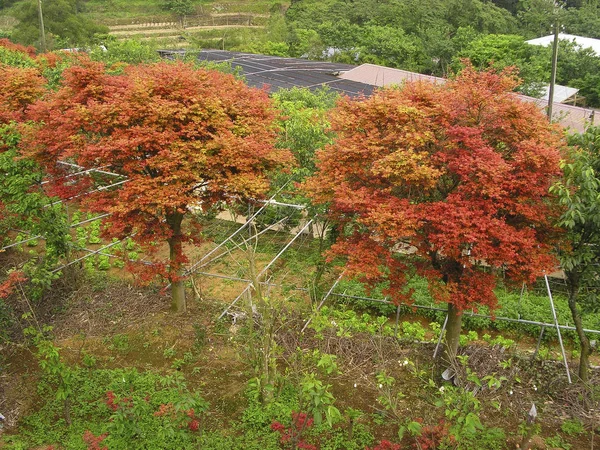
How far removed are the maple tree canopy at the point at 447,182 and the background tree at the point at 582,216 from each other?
0.88ft

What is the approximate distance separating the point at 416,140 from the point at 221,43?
36.5 m

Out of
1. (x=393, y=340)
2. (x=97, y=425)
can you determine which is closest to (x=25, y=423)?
(x=97, y=425)

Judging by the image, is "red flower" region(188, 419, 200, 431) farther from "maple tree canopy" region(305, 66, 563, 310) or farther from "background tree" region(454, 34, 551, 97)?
"background tree" region(454, 34, 551, 97)

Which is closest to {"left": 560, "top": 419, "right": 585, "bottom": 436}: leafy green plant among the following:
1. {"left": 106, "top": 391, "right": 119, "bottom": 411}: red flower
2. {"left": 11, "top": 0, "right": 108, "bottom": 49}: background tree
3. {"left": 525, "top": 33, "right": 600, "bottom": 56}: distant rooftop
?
{"left": 106, "top": 391, "right": 119, "bottom": 411}: red flower

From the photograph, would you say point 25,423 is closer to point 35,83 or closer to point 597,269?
point 35,83

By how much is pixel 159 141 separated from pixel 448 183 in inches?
181

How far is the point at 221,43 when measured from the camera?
41562 millimetres

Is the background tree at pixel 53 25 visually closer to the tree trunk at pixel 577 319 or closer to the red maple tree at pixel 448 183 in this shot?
the red maple tree at pixel 448 183

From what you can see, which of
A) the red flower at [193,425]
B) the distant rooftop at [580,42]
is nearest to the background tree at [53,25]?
the distant rooftop at [580,42]

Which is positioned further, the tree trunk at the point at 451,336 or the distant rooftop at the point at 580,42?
the distant rooftop at the point at 580,42

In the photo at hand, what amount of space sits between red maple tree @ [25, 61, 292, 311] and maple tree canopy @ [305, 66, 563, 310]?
5.36 ft

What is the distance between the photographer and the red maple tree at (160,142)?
9.20 m

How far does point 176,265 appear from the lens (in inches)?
399

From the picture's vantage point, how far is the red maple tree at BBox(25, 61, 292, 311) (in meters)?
9.20
